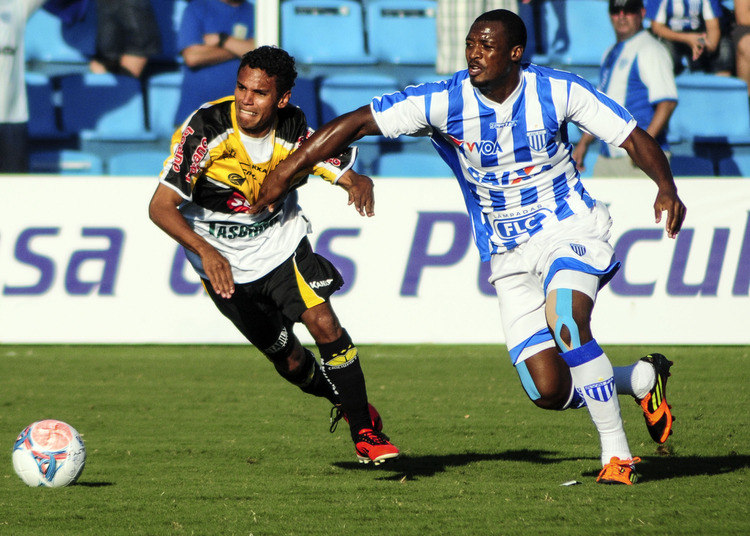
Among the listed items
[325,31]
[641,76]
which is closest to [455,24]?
[325,31]

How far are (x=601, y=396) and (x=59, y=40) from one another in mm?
9663

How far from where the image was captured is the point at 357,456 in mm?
5262

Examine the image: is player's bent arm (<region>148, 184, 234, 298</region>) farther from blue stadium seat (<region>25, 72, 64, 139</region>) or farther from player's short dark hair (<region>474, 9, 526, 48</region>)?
blue stadium seat (<region>25, 72, 64, 139</region>)

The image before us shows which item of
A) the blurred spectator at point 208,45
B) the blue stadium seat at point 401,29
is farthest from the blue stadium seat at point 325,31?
the blurred spectator at point 208,45

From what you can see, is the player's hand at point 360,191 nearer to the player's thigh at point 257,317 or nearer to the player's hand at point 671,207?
the player's thigh at point 257,317

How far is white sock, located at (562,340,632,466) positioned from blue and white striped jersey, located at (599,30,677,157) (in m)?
6.09

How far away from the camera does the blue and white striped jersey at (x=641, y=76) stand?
10.2 metres

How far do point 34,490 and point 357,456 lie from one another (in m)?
1.49

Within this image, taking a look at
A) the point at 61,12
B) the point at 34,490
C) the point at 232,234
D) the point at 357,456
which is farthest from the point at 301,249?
the point at 61,12

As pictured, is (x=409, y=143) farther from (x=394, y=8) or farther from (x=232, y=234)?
(x=232, y=234)

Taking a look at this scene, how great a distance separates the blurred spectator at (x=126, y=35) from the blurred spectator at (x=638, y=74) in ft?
16.0

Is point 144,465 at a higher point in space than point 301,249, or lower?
lower

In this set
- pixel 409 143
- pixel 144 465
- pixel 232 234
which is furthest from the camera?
pixel 409 143

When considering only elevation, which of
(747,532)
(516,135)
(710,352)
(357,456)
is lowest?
(710,352)
